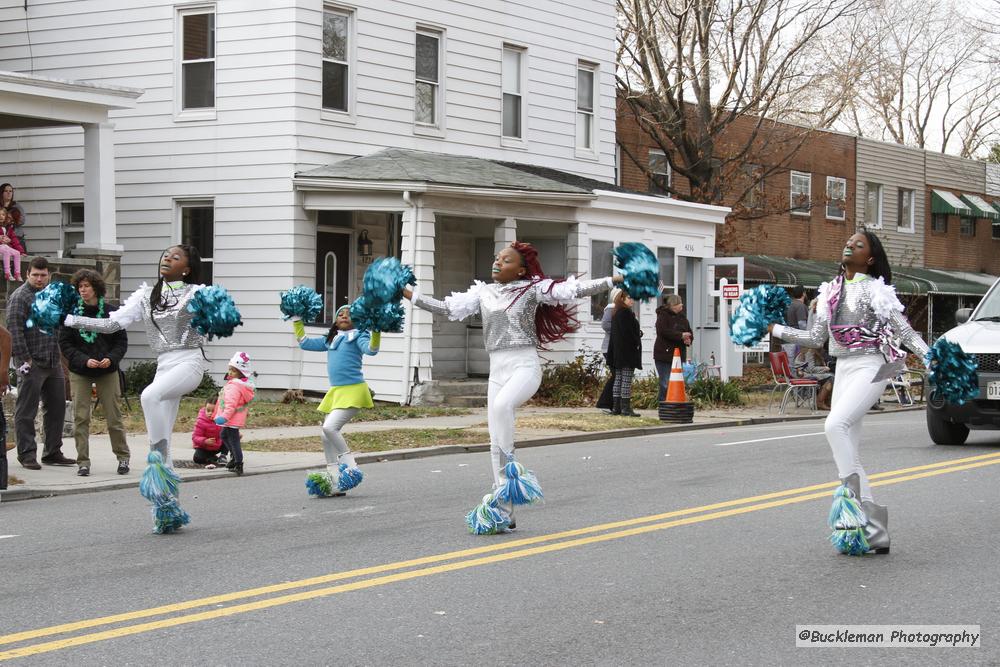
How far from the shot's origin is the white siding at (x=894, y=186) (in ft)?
136

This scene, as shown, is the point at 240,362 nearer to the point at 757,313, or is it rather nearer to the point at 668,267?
the point at 757,313

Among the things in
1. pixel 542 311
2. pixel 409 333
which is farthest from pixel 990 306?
pixel 409 333

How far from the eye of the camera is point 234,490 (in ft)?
39.9

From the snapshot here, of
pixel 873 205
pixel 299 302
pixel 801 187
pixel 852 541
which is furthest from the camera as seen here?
pixel 873 205

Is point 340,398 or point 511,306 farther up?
point 511,306

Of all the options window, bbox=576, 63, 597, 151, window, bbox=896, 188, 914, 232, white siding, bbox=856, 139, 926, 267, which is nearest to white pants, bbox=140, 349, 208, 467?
window, bbox=576, 63, 597, 151

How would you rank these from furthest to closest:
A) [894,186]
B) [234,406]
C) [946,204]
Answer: [946,204] < [894,186] < [234,406]

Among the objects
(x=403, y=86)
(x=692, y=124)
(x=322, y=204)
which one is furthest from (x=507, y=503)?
(x=692, y=124)

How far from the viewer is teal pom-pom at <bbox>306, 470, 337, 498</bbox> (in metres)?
11.2

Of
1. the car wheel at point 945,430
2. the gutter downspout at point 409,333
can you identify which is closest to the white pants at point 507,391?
the car wheel at point 945,430

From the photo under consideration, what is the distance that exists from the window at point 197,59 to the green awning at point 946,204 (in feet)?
97.1

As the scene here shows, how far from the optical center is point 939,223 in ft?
150

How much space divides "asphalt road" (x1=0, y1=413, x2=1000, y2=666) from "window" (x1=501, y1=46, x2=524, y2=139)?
14.1 metres

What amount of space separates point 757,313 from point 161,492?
13.7ft
